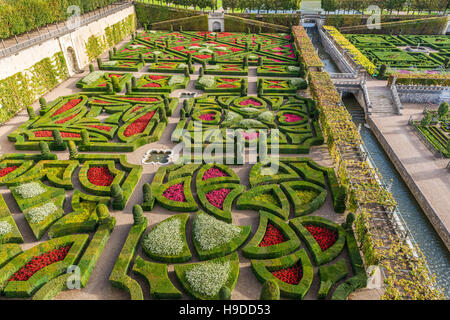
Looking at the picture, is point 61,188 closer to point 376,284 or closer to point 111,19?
point 376,284

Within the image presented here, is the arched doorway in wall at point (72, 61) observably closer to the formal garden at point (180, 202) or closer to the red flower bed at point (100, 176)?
the formal garden at point (180, 202)

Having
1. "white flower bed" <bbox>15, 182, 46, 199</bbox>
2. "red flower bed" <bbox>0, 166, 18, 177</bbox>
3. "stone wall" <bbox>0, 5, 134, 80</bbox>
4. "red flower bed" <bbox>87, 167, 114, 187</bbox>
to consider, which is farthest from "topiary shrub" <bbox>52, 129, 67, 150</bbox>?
"stone wall" <bbox>0, 5, 134, 80</bbox>

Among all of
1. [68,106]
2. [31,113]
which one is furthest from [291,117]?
[31,113]

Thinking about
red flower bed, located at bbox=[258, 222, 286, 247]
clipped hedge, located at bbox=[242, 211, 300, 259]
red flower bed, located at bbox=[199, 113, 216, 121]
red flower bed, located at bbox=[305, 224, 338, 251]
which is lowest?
red flower bed, located at bbox=[305, 224, 338, 251]

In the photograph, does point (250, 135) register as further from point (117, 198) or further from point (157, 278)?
point (157, 278)

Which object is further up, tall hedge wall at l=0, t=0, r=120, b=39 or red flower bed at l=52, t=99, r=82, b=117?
tall hedge wall at l=0, t=0, r=120, b=39

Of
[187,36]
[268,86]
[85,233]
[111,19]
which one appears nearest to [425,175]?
[268,86]

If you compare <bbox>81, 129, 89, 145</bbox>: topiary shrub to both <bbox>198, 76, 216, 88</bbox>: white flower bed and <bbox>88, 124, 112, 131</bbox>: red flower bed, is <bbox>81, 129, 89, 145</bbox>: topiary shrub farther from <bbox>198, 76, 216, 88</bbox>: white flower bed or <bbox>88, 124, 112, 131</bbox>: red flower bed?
<bbox>198, 76, 216, 88</bbox>: white flower bed
